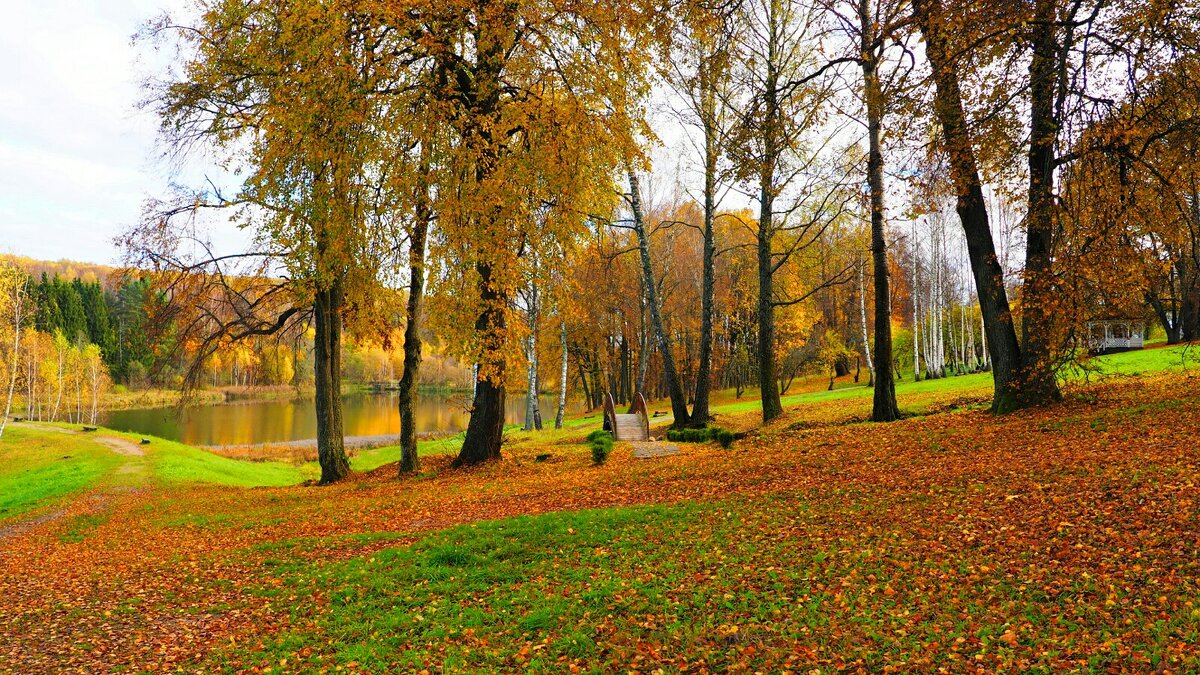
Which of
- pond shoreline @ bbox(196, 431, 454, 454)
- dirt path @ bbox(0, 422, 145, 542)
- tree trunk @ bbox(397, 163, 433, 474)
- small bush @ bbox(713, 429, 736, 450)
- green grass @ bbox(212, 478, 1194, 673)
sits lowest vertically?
pond shoreline @ bbox(196, 431, 454, 454)

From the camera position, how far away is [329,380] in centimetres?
1465

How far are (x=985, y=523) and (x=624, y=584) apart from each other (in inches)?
130

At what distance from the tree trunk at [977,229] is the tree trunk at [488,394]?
8002mm

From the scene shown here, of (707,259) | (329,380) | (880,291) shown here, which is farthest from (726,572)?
(707,259)

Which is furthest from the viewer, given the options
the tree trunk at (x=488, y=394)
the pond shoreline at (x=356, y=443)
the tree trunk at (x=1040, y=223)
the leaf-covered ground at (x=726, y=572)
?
the pond shoreline at (x=356, y=443)

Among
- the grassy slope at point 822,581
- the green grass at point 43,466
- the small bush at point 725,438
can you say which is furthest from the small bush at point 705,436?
the green grass at point 43,466

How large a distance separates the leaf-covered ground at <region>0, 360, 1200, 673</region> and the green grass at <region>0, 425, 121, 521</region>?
31.0ft

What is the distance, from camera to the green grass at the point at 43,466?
17.2m

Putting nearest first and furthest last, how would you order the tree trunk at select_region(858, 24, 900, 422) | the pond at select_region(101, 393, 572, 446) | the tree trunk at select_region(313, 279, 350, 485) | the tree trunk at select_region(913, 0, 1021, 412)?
1. the tree trunk at select_region(913, 0, 1021, 412)
2. the tree trunk at select_region(858, 24, 900, 422)
3. the tree trunk at select_region(313, 279, 350, 485)
4. the pond at select_region(101, 393, 572, 446)

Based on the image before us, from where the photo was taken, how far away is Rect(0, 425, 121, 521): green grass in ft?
56.3

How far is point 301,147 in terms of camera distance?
11.2 metres

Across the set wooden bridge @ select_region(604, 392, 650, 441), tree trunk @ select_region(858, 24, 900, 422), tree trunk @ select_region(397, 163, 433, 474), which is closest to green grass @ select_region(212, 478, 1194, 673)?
tree trunk @ select_region(858, 24, 900, 422)

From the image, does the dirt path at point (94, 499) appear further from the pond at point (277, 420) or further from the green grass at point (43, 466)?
the pond at point (277, 420)

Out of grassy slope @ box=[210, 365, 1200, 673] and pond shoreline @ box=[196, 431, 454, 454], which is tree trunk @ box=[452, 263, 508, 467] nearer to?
grassy slope @ box=[210, 365, 1200, 673]
